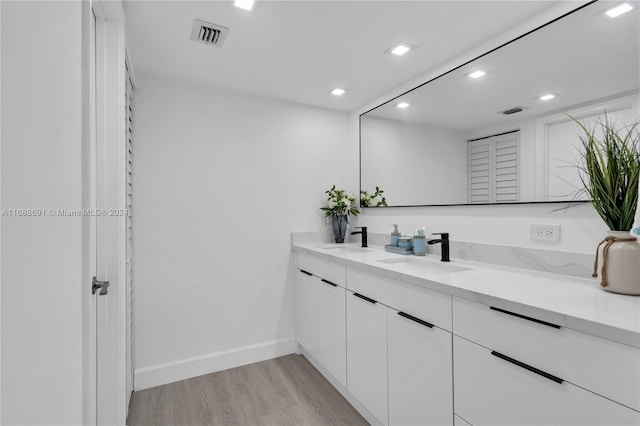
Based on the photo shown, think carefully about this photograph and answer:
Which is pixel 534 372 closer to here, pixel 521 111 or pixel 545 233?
pixel 545 233

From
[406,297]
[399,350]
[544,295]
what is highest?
[544,295]

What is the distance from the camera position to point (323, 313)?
2355mm

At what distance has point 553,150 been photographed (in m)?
1.59

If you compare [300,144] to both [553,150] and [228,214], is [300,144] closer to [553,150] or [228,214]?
[228,214]

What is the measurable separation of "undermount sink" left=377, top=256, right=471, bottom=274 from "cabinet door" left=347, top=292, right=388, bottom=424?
0.31 m

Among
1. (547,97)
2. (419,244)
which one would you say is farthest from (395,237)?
(547,97)

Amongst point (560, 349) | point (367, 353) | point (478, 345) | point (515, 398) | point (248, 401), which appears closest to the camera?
point (560, 349)

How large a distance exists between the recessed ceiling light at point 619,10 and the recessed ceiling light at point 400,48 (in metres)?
0.90

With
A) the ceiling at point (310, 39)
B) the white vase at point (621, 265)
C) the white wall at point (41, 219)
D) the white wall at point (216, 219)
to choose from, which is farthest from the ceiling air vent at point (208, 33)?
the white vase at point (621, 265)

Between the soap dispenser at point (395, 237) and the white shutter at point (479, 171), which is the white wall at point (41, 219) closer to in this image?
the white shutter at point (479, 171)

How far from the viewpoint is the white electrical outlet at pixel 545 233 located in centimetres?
159

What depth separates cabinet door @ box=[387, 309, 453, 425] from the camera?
1.37 m

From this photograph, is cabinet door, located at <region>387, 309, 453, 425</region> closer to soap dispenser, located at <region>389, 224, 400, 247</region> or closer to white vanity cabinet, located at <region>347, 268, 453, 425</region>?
white vanity cabinet, located at <region>347, 268, 453, 425</region>

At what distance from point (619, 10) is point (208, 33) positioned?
1947 mm
